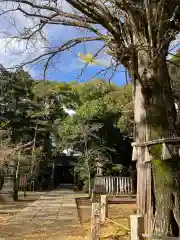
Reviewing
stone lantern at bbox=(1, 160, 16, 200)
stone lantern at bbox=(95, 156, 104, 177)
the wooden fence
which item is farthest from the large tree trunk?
stone lantern at bbox=(95, 156, 104, 177)

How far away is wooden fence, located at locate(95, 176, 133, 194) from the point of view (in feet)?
82.8

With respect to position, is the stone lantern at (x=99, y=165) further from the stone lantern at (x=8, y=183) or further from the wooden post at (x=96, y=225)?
the wooden post at (x=96, y=225)

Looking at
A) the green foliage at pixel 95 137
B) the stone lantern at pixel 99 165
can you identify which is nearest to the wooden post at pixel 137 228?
the green foliage at pixel 95 137

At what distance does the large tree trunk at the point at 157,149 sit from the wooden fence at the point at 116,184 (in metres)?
18.7

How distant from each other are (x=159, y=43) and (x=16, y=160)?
19.3 meters

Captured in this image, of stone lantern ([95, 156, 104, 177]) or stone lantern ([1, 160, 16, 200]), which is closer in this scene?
stone lantern ([1, 160, 16, 200])

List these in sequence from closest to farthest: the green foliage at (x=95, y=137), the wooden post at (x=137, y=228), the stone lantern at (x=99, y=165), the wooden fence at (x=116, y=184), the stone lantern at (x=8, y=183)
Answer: the wooden post at (x=137, y=228), the stone lantern at (x=8, y=183), the wooden fence at (x=116, y=184), the stone lantern at (x=99, y=165), the green foliage at (x=95, y=137)

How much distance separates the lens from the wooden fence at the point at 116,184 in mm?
25234

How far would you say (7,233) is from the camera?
9070 mm

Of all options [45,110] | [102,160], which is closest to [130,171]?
[102,160]

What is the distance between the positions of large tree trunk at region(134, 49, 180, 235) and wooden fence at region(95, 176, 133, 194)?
18.7m

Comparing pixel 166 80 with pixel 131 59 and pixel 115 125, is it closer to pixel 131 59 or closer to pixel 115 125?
pixel 131 59

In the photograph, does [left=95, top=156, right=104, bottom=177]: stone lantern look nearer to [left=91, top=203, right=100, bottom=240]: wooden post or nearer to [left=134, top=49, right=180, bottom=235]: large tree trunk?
[left=91, top=203, right=100, bottom=240]: wooden post

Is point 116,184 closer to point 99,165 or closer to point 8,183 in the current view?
point 99,165
